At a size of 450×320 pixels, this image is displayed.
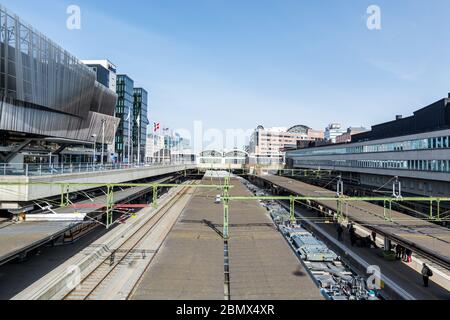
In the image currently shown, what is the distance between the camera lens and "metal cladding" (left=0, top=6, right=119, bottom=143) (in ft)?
115

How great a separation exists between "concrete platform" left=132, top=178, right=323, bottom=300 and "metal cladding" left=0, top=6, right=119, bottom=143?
3003 centimetres

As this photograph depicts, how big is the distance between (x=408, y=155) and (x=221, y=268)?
1482 inches

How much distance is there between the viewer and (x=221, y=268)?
13539 millimetres

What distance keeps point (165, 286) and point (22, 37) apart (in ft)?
131

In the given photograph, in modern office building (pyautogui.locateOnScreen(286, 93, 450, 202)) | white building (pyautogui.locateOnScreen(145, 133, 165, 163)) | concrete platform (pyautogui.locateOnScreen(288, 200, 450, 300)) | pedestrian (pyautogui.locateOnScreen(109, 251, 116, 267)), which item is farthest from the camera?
white building (pyautogui.locateOnScreen(145, 133, 165, 163))

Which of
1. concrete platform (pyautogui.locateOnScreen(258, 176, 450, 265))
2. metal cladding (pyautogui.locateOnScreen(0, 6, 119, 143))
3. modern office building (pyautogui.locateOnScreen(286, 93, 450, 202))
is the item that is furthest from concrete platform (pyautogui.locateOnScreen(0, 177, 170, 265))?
modern office building (pyautogui.locateOnScreen(286, 93, 450, 202))

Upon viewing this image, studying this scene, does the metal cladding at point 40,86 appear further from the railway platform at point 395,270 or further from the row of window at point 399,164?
the row of window at point 399,164

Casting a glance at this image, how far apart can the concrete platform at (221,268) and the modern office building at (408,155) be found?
86.3 feet

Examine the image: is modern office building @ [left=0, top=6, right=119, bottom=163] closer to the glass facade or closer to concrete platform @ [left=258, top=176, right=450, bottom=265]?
the glass facade

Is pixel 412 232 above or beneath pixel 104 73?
beneath

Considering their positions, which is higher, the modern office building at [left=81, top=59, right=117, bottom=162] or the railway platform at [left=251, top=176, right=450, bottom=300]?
the modern office building at [left=81, top=59, right=117, bottom=162]

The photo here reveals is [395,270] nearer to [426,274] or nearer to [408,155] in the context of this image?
[426,274]

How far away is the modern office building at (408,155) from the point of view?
34.4m

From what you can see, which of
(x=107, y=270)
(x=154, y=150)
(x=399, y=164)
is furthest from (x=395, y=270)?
(x=154, y=150)
